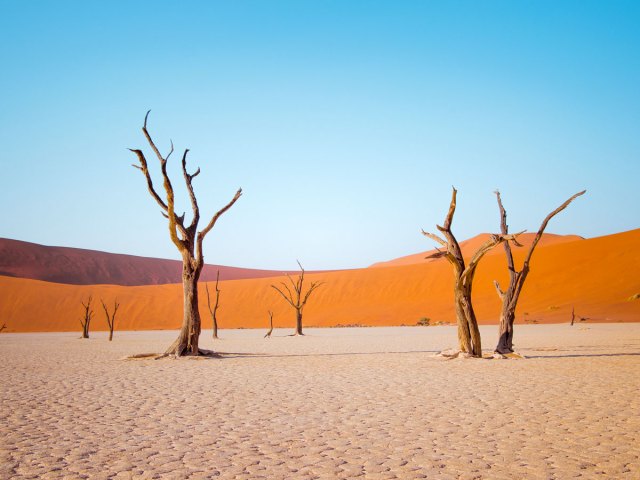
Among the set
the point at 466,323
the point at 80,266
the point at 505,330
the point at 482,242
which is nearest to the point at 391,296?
the point at 505,330

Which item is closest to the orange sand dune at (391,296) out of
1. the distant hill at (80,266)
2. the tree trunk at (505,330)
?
the tree trunk at (505,330)

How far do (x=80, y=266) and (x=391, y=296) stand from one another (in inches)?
2443

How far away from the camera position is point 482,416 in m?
7.13

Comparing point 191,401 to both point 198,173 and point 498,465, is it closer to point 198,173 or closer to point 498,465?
point 498,465

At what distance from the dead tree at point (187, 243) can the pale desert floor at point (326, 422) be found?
2478mm

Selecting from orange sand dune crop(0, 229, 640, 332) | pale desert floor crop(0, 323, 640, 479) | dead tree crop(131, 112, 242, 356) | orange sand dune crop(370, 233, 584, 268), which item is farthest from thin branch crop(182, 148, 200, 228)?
orange sand dune crop(370, 233, 584, 268)

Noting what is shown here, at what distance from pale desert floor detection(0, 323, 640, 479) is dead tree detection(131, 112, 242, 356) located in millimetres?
2478

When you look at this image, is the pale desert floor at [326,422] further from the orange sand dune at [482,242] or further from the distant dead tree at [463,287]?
the orange sand dune at [482,242]

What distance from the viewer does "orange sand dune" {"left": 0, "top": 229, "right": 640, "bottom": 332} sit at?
40.3 m

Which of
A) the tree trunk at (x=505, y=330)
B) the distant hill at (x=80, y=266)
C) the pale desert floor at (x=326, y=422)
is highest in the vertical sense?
the distant hill at (x=80, y=266)

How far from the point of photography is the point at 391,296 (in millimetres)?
55062

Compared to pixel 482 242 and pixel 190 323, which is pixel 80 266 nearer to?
pixel 482 242

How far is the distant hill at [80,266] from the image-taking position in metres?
90.2

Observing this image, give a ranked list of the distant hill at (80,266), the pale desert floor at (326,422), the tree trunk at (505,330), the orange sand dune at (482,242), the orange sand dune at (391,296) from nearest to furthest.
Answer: the pale desert floor at (326,422)
the tree trunk at (505,330)
the orange sand dune at (391,296)
the distant hill at (80,266)
the orange sand dune at (482,242)
